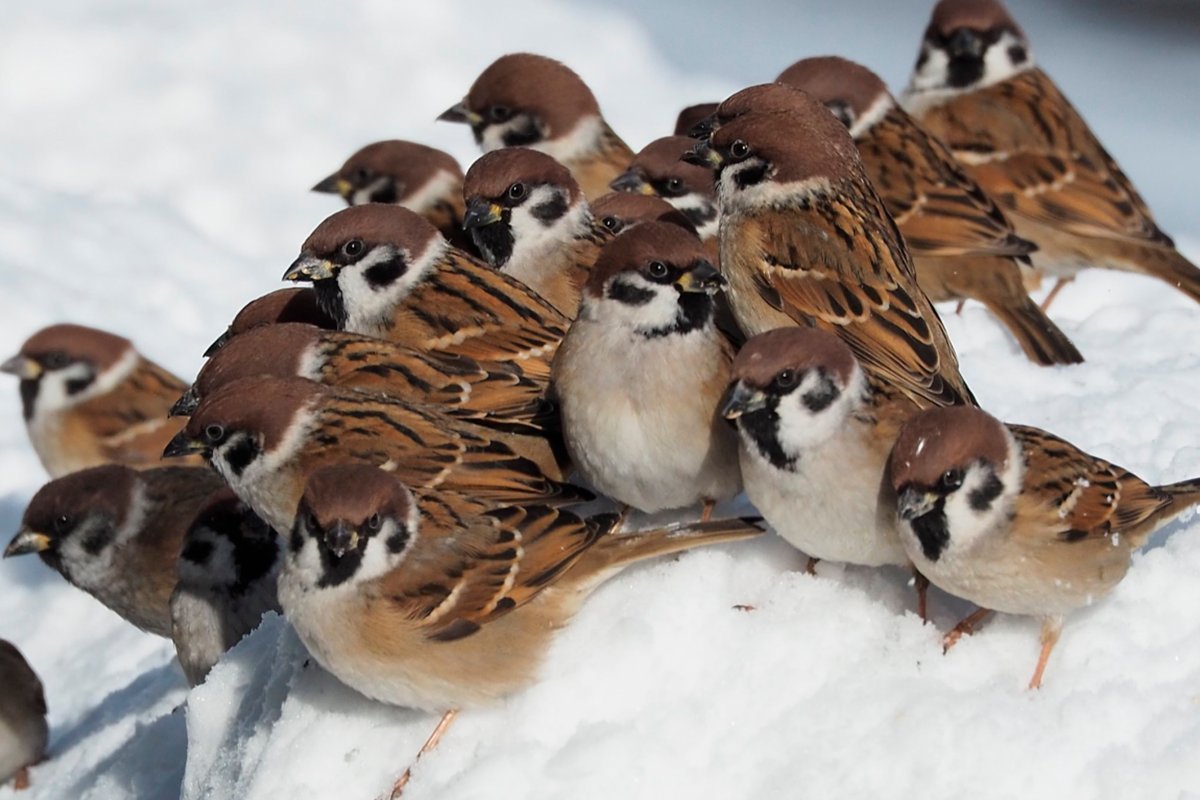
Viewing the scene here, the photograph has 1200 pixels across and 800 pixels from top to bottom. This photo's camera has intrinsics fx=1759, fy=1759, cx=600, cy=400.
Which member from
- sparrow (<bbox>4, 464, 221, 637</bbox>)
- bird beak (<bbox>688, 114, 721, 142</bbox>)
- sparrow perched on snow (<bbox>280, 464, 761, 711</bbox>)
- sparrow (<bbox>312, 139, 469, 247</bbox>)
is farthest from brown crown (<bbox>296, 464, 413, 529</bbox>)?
sparrow (<bbox>312, 139, 469, 247</bbox>)

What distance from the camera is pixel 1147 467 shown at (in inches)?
179

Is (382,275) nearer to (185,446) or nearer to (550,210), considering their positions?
(550,210)

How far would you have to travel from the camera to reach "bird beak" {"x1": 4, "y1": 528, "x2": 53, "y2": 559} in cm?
544

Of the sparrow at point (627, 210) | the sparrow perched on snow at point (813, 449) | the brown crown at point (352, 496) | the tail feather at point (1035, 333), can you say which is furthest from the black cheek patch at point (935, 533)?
the tail feather at point (1035, 333)

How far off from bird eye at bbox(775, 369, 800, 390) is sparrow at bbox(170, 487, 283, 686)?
163 centimetres

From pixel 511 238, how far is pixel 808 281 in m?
0.91

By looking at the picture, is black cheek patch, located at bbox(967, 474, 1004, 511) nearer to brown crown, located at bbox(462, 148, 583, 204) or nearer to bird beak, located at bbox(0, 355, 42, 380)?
brown crown, located at bbox(462, 148, 583, 204)

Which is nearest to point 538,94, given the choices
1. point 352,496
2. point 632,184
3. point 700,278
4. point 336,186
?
point 336,186

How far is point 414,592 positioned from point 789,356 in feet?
2.83

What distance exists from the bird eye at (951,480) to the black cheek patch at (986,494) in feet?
0.19

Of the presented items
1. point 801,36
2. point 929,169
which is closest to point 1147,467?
point 929,169

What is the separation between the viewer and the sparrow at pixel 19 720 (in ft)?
17.5

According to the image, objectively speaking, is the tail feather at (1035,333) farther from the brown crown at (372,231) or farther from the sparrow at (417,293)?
the brown crown at (372,231)

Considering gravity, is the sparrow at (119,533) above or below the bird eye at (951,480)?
below
